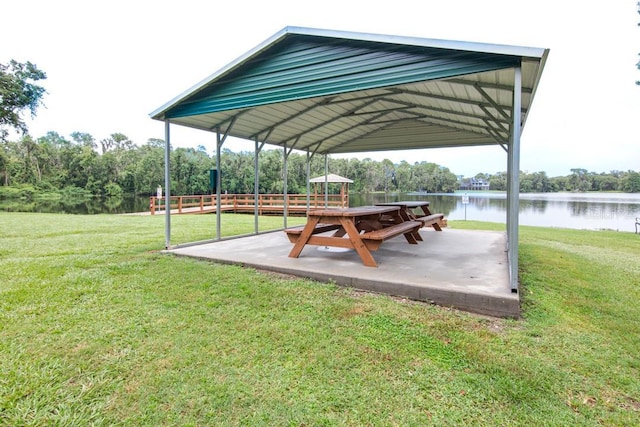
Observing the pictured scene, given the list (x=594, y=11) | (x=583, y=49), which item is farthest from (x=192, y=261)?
(x=583, y=49)

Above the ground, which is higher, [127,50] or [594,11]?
[127,50]

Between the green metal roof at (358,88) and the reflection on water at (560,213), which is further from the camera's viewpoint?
the reflection on water at (560,213)

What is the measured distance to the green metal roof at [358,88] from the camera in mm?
3318

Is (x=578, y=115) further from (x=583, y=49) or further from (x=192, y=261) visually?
(x=192, y=261)

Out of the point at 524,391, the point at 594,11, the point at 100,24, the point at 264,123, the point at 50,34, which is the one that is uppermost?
the point at 100,24

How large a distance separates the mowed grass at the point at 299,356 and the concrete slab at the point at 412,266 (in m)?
0.18

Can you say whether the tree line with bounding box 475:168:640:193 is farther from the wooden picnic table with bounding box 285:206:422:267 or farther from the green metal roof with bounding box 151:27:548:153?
the wooden picnic table with bounding box 285:206:422:267

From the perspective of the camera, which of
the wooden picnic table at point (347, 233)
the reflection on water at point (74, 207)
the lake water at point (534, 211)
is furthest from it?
the reflection on water at point (74, 207)

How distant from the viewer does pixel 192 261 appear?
4.60 m

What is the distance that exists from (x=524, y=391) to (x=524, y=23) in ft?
61.8

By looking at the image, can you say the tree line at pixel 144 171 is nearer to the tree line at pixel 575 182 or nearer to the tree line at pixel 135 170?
the tree line at pixel 135 170

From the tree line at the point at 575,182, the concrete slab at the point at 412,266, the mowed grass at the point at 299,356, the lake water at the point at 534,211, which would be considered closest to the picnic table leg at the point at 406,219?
the concrete slab at the point at 412,266

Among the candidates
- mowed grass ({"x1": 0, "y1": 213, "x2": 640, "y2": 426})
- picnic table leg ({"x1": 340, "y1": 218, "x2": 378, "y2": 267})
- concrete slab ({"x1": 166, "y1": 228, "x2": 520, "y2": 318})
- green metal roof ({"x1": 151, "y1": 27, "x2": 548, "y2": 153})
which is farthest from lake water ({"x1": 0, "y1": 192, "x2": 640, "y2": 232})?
mowed grass ({"x1": 0, "y1": 213, "x2": 640, "y2": 426})

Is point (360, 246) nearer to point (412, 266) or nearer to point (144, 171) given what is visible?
point (412, 266)
